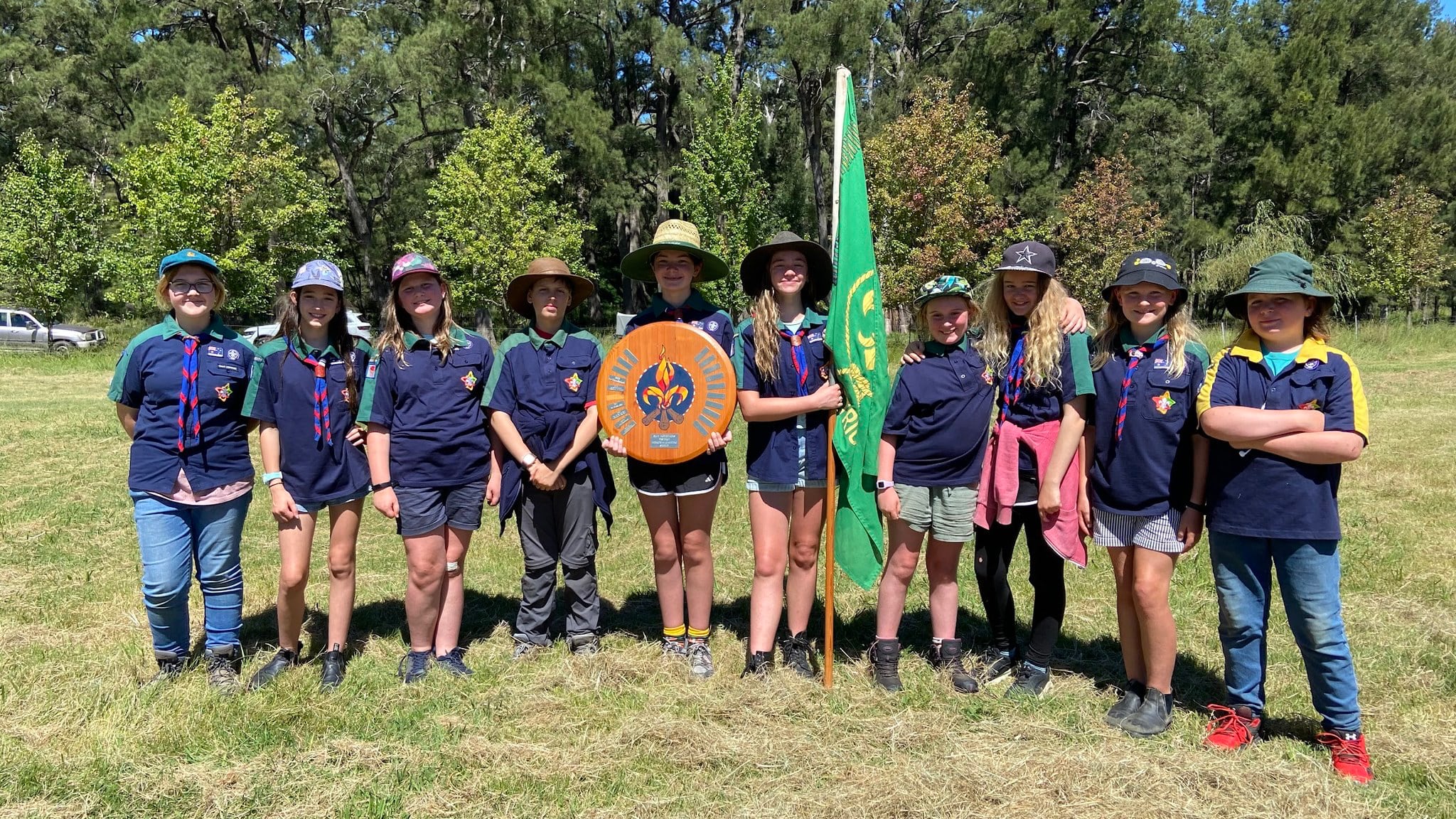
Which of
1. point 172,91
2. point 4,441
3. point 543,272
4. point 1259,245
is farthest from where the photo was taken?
point 172,91

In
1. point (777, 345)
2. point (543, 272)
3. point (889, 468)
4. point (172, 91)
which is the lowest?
point (889, 468)

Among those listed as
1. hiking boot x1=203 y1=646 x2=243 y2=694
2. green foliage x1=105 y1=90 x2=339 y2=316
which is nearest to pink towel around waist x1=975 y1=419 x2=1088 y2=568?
hiking boot x1=203 y1=646 x2=243 y2=694

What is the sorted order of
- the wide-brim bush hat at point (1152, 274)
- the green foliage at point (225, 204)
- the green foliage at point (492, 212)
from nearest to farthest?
the wide-brim bush hat at point (1152, 274) → the green foliage at point (225, 204) → the green foliage at point (492, 212)

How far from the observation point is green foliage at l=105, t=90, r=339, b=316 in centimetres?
2633

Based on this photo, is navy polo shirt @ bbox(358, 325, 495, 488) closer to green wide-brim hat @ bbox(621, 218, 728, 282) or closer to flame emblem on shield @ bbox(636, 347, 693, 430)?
flame emblem on shield @ bbox(636, 347, 693, 430)

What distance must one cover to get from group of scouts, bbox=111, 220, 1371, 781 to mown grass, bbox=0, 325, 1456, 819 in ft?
0.79

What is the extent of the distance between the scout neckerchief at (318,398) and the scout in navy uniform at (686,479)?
1445 mm

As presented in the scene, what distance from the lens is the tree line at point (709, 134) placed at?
86.8ft

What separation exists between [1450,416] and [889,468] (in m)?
13.1

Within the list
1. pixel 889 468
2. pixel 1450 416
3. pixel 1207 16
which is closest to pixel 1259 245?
pixel 1207 16

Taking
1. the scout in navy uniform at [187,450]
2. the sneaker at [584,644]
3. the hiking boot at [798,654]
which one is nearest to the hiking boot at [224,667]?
the scout in navy uniform at [187,450]

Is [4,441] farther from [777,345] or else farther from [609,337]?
[609,337]

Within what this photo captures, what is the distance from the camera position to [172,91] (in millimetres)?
31094

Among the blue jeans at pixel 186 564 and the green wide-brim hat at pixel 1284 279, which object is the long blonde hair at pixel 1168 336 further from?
the blue jeans at pixel 186 564
